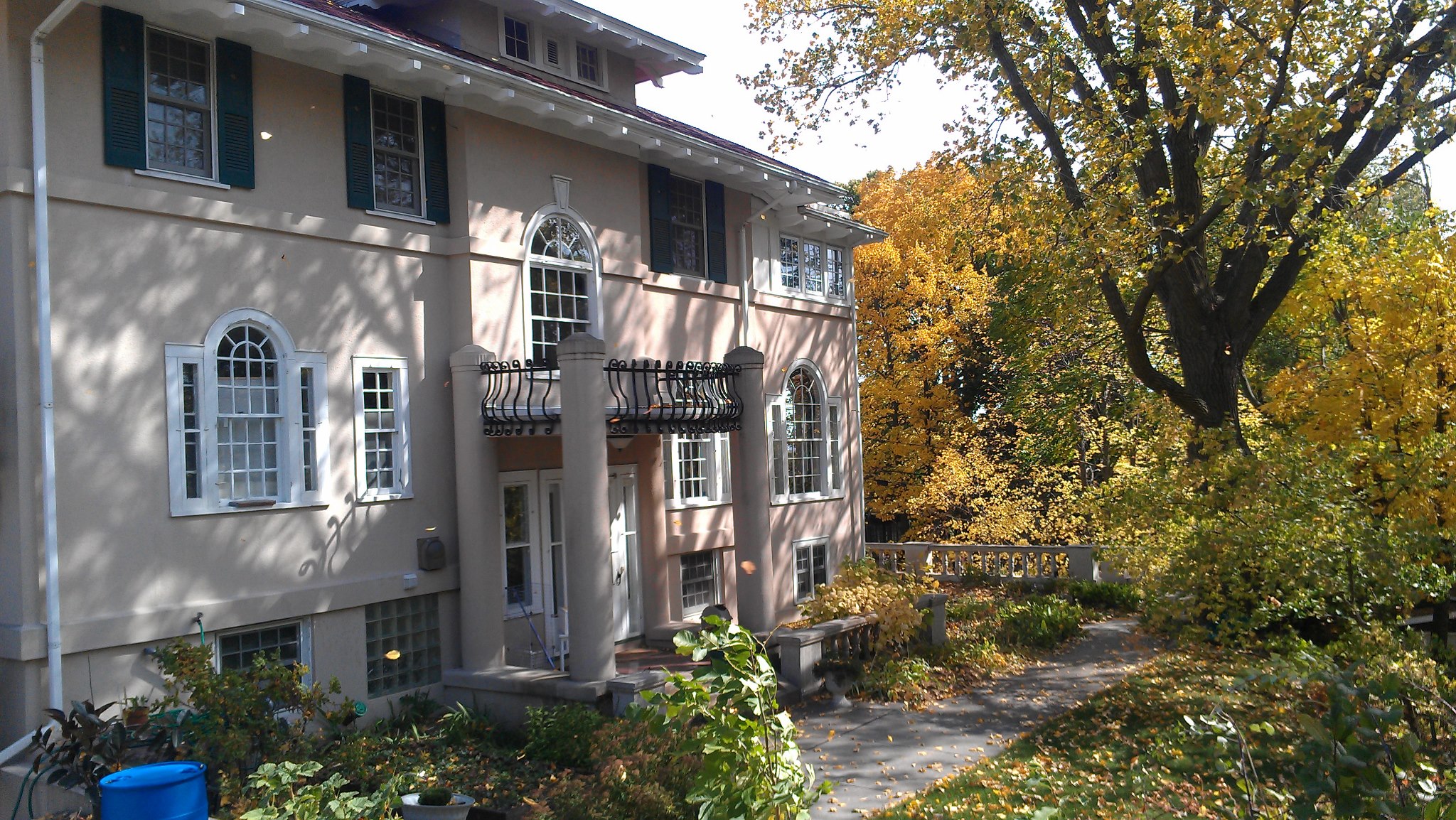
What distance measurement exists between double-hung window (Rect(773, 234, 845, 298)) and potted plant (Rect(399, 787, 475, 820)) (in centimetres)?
1166

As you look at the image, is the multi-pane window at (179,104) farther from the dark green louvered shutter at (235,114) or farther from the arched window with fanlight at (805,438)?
the arched window with fanlight at (805,438)

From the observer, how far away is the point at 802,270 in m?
19.0

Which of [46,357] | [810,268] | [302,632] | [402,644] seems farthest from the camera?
[810,268]

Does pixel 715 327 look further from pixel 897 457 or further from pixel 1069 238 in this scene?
pixel 897 457

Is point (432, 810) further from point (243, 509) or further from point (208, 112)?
point (208, 112)

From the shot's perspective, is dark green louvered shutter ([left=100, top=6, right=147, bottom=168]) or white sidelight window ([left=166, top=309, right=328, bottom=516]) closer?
dark green louvered shutter ([left=100, top=6, right=147, bottom=168])

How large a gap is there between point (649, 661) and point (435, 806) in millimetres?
5777

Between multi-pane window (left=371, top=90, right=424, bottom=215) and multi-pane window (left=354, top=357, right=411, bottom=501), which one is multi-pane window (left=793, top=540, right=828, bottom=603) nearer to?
multi-pane window (left=354, top=357, right=411, bottom=501)

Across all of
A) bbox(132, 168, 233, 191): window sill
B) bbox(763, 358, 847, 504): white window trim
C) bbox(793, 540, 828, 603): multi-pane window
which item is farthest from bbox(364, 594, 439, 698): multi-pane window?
bbox(793, 540, 828, 603): multi-pane window

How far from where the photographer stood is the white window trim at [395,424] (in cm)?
1115

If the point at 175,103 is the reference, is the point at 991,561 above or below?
below

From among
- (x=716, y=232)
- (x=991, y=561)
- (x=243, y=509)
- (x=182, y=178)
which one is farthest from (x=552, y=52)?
(x=991, y=561)

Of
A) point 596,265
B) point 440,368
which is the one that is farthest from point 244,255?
point 596,265

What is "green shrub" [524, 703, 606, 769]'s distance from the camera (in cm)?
987
